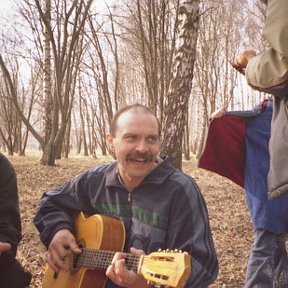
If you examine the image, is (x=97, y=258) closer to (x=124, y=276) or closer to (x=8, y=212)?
(x=124, y=276)

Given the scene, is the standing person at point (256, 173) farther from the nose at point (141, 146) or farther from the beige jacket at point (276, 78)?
the beige jacket at point (276, 78)

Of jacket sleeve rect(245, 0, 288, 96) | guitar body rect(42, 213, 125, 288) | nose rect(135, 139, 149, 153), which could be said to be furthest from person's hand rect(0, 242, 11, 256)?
jacket sleeve rect(245, 0, 288, 96)

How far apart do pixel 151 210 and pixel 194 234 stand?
27 cm

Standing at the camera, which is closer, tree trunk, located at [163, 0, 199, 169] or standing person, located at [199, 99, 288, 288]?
standing person, located at [199, 99, 288, 288]

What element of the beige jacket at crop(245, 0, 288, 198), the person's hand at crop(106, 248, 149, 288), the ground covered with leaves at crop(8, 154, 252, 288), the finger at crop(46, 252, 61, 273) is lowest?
the ground covered with leaves at crop(8, 154, 252, 288)

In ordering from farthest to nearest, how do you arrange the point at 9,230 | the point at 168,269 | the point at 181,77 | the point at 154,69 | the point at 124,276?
the point at 154,69 < the point at 181,77 < the point at 9,230 < the point at 124,276 < the point at 168,269

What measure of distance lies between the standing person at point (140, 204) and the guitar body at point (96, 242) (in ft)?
0.18

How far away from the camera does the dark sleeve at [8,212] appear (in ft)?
8.18

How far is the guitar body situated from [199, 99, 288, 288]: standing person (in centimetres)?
101

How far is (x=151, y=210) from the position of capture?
2.16 m

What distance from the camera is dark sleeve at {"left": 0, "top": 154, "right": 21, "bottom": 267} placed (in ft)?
8.18

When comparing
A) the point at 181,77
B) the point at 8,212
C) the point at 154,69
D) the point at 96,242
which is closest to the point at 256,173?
the point at 96,242

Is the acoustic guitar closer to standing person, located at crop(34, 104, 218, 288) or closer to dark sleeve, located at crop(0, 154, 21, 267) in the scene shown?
standing person, located at crop(34, 104, 218, 288)

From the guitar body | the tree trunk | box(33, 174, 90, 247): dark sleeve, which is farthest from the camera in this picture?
the tree trunk
